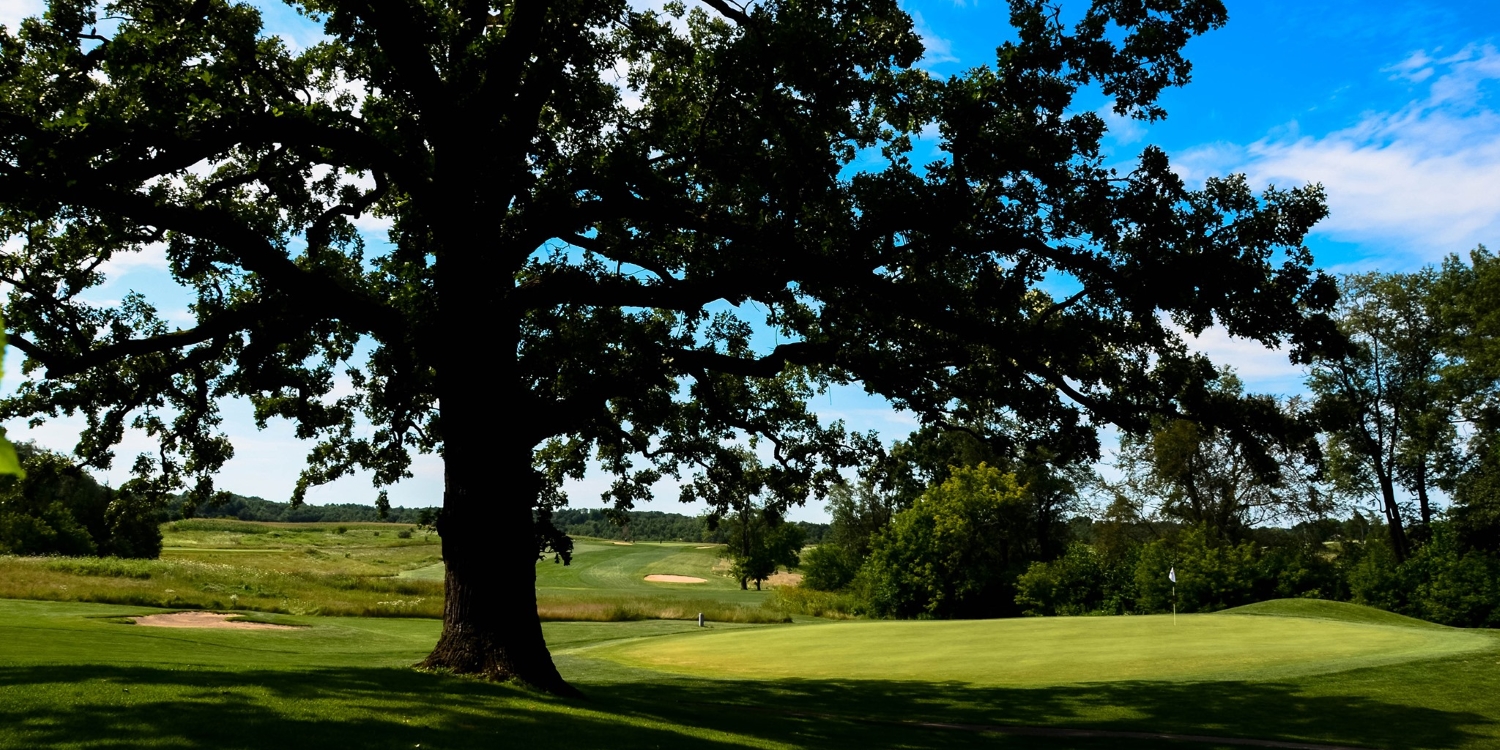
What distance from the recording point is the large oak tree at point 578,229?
10797 millimetres

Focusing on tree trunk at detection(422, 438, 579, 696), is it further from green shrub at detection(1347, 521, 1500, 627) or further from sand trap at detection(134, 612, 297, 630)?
green shrub at detection(1347, 521, 1500, 627)

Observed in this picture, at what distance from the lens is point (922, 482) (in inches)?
710

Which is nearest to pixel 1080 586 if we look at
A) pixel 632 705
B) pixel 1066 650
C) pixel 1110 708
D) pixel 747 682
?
pixel 1066 650

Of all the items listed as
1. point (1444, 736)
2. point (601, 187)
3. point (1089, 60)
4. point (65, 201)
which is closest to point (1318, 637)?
point (1444, 736)

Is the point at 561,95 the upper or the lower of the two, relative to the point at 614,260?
upper

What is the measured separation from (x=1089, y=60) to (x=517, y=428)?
29.7ft

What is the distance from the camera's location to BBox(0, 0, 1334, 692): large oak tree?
10797mm

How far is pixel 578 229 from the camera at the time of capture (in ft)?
48.6

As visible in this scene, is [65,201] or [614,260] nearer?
[65,201]

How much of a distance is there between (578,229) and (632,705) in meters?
7.08

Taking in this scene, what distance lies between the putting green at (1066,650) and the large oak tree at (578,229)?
7.63 m

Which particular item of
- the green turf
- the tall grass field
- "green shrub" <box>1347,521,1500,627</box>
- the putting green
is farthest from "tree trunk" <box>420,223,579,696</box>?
"green shrub" <box>1347,521,1500,627</box>

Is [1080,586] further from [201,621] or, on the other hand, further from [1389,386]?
[201,621]

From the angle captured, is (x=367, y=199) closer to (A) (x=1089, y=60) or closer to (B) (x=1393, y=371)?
(A) (x=1089, y=60)
